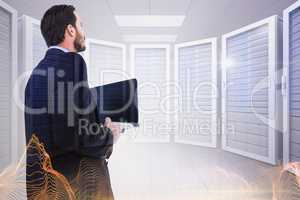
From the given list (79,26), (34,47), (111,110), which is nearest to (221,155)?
(111,110)

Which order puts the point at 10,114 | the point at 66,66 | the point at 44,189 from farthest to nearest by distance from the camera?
the point at 10,114
the point at 44,189
the point at 66,66

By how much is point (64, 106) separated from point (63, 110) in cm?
2

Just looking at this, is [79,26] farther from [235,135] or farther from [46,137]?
[235,135]

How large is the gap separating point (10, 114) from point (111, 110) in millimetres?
493

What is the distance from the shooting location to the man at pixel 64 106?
922 millimetres

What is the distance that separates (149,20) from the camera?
1.17 meters

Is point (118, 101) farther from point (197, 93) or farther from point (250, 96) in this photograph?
point (250, 96)

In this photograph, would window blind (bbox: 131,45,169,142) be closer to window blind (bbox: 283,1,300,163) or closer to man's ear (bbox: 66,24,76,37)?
man's ear (bbox: 66,24,76,37)

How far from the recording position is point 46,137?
0.95 m

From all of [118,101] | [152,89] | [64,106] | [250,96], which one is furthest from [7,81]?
[250,96]

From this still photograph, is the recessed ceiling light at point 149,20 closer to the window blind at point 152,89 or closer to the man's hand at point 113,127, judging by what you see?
the window blind at point 152,89

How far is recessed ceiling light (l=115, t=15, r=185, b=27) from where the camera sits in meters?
1.16

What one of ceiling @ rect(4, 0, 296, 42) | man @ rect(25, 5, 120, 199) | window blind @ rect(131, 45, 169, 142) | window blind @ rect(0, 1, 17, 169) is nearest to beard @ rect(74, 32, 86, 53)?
man @ rect(25, 5, 120, 199)

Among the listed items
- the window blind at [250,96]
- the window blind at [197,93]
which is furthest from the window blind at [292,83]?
the window blind at [197,93]
